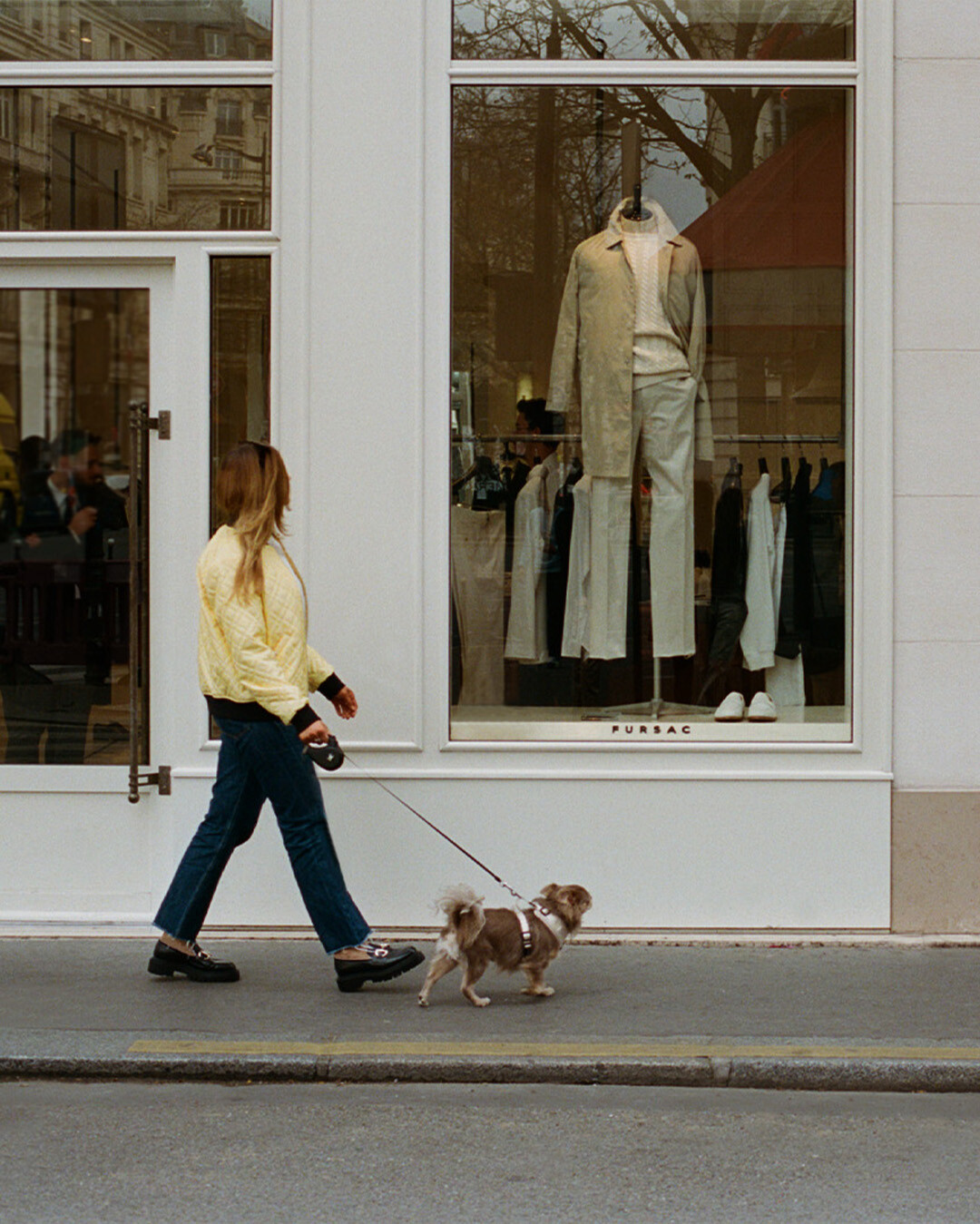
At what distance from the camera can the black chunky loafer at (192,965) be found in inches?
253

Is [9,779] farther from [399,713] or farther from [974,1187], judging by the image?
[974,1187]

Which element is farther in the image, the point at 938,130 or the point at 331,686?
the point at 938,130

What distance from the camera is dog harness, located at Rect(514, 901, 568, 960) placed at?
6020 millimetres

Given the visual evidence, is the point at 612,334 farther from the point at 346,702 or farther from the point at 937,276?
the point at 346,702

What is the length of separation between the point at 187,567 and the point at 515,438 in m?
1.65

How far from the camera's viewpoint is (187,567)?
7.26m

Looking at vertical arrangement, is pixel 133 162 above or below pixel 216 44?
below

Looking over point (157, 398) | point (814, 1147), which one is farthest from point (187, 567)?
point (814, 1147)

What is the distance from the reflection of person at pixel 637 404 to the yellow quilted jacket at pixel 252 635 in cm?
186

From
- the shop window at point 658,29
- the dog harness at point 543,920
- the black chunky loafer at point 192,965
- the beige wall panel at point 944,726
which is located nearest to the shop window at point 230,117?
the shop window at point 658,29

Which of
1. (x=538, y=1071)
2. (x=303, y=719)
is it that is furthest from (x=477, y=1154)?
(x=303, y=719)

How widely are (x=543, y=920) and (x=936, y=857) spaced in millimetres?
2060

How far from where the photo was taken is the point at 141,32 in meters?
7.38

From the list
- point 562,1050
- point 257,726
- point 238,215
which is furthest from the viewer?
point 238,215
